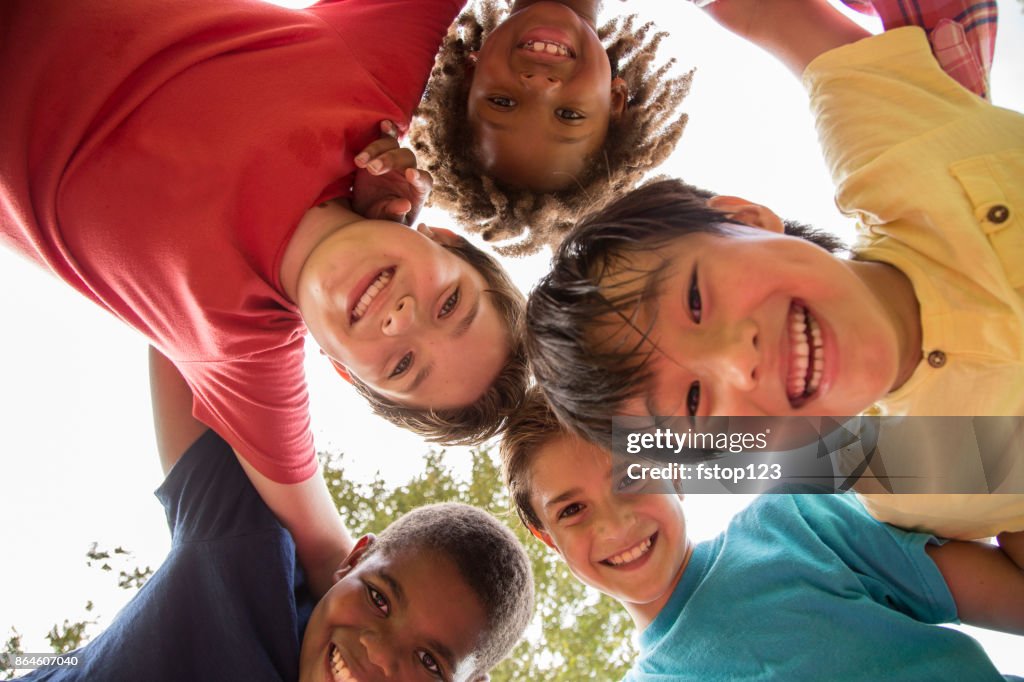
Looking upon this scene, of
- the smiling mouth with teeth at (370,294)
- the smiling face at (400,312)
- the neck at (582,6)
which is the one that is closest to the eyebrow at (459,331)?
the smiling face at (400,312)

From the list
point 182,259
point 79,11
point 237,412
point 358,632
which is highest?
point 79,11

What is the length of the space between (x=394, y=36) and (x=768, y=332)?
0.75 metres

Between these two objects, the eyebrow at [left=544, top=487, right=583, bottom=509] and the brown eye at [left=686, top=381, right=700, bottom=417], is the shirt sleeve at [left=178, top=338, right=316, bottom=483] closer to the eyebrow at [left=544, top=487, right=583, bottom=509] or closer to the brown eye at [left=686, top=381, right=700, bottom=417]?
the eyebrow at [left=544, top=487, right=583, bottom=509]

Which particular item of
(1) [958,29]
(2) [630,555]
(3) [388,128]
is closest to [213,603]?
(2) [630,555]

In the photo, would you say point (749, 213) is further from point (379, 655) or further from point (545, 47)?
point (379, 655)

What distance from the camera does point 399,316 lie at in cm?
103

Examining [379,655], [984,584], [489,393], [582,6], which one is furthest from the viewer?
[582,6]

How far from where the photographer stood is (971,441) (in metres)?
0.93

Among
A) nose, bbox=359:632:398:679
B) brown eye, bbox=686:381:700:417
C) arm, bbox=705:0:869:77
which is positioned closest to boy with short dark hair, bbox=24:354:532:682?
nose, bbox=359:632:398:679

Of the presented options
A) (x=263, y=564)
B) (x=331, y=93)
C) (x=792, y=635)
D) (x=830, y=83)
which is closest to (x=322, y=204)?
(x=331, y=93)

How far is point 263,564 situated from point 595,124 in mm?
879

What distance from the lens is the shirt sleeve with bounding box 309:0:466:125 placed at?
1.18 metres

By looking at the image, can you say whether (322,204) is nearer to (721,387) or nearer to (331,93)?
(331,93)

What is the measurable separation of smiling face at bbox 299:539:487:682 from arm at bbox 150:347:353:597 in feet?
0.43
